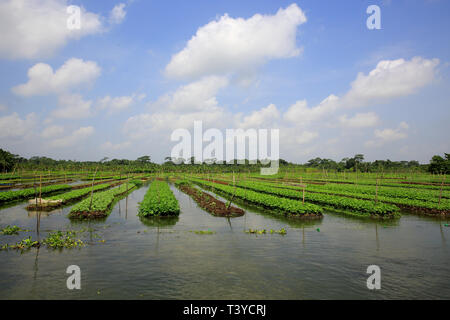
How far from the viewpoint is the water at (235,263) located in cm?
766

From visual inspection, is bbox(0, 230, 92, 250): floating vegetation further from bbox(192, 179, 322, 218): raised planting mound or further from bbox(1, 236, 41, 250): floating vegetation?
bbox(192, 179, 322, 218): raised planting mound

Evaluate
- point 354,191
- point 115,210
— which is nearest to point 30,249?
point 115,210

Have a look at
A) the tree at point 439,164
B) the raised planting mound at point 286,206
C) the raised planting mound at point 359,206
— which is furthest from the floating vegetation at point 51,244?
the tree at point 439,164

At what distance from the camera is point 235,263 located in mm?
9820

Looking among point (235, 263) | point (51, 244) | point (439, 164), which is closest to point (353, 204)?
point (235, 263)

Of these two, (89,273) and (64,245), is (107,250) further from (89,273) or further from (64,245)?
(89,273)

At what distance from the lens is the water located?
25.1 feet

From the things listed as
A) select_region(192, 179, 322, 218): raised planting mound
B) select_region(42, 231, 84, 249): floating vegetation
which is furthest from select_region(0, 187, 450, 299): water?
select_region(192, 179, 322, 218): raised planting mound

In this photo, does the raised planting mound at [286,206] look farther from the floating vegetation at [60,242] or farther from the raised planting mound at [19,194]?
the raised planting mound at [19,194]

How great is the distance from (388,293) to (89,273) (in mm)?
8857

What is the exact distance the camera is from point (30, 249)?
10.9 m

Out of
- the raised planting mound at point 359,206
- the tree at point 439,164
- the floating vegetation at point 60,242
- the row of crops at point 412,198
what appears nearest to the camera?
the floating vegetation at point 60,242

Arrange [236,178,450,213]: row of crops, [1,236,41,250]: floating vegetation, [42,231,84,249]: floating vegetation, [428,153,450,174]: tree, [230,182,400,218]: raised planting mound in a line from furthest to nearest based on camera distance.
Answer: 1. [428,153,450,174]: tree
2. [236,178,450,213]: row of crops
3. [230,182,400,218]: raised planting mound
4. [42,231,84,249]: floating vegetation
5. [1,236,41,250]: floating vegetation

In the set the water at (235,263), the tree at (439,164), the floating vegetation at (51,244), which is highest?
the tree at (439,164)
